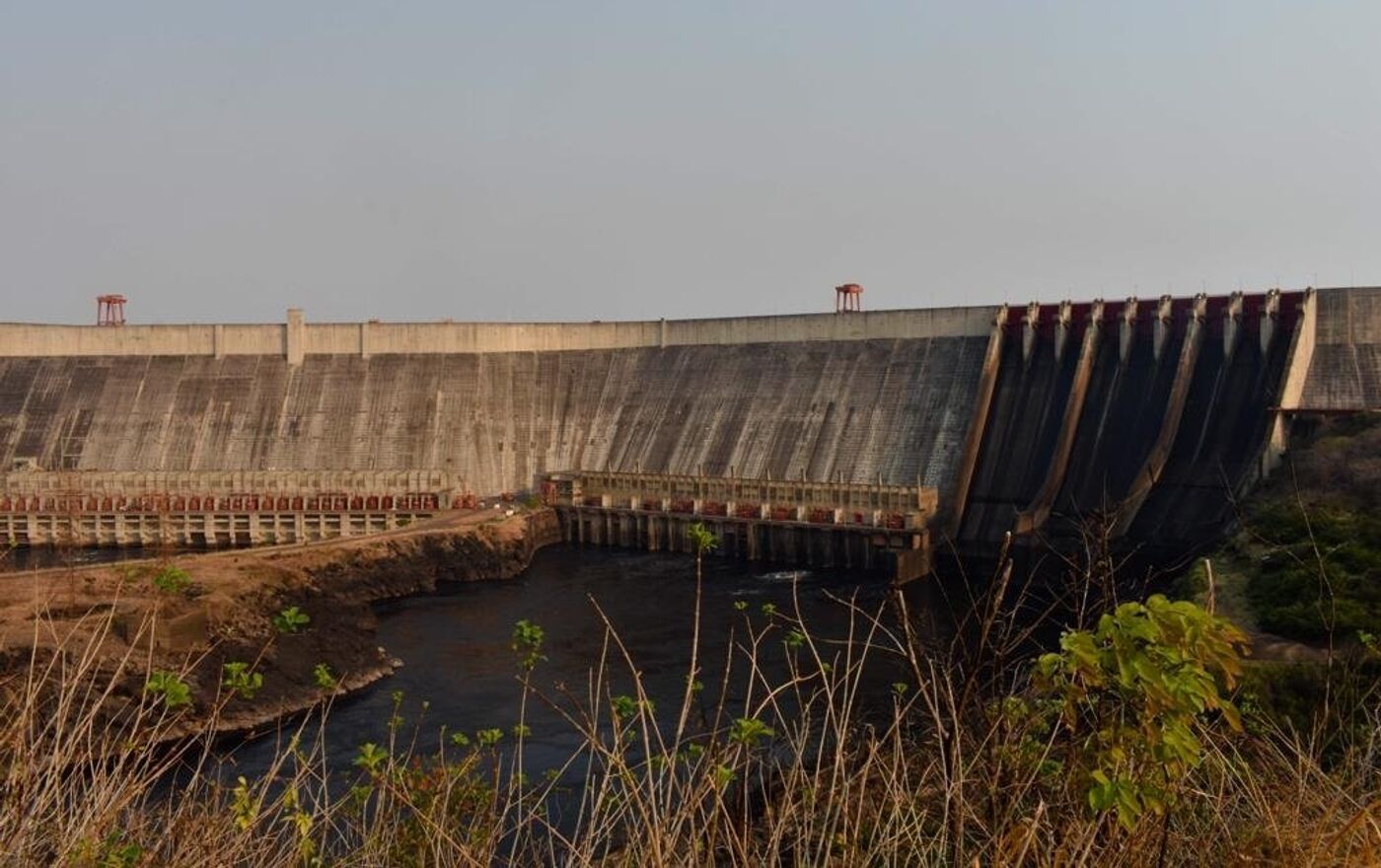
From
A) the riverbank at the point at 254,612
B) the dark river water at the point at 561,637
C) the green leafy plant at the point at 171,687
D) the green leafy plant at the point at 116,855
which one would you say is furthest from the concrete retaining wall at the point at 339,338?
the green leafy plant at the point at 116,855

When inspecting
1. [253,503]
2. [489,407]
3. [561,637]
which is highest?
[489,407]

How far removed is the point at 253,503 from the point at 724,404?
22701 millimetres

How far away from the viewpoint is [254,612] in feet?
108

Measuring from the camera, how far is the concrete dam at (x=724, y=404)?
147ft

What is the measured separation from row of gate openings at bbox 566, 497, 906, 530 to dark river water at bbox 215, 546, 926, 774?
8.41 ft

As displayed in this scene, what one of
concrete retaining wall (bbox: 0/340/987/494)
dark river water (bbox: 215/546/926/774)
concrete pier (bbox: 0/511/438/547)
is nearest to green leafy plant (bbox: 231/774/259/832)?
dark river water (bbox: 215/546/926/774)

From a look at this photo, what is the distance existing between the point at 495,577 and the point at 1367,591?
96.2 feet

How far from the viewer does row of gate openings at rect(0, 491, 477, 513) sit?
54.4 metres

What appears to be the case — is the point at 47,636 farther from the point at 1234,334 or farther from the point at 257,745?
the point at 1234,334

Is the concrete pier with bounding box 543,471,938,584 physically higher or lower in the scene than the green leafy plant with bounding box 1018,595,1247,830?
lower

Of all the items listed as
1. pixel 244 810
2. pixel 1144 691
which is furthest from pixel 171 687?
pixel 1144 691

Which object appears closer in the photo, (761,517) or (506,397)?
(761,517)

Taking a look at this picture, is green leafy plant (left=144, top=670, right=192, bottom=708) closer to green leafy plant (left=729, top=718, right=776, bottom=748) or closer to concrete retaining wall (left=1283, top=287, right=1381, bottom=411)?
green leafy plant (left=729, top=718, right=776, bottom=748)

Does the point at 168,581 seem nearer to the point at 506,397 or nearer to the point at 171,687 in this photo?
the point at 171,687
